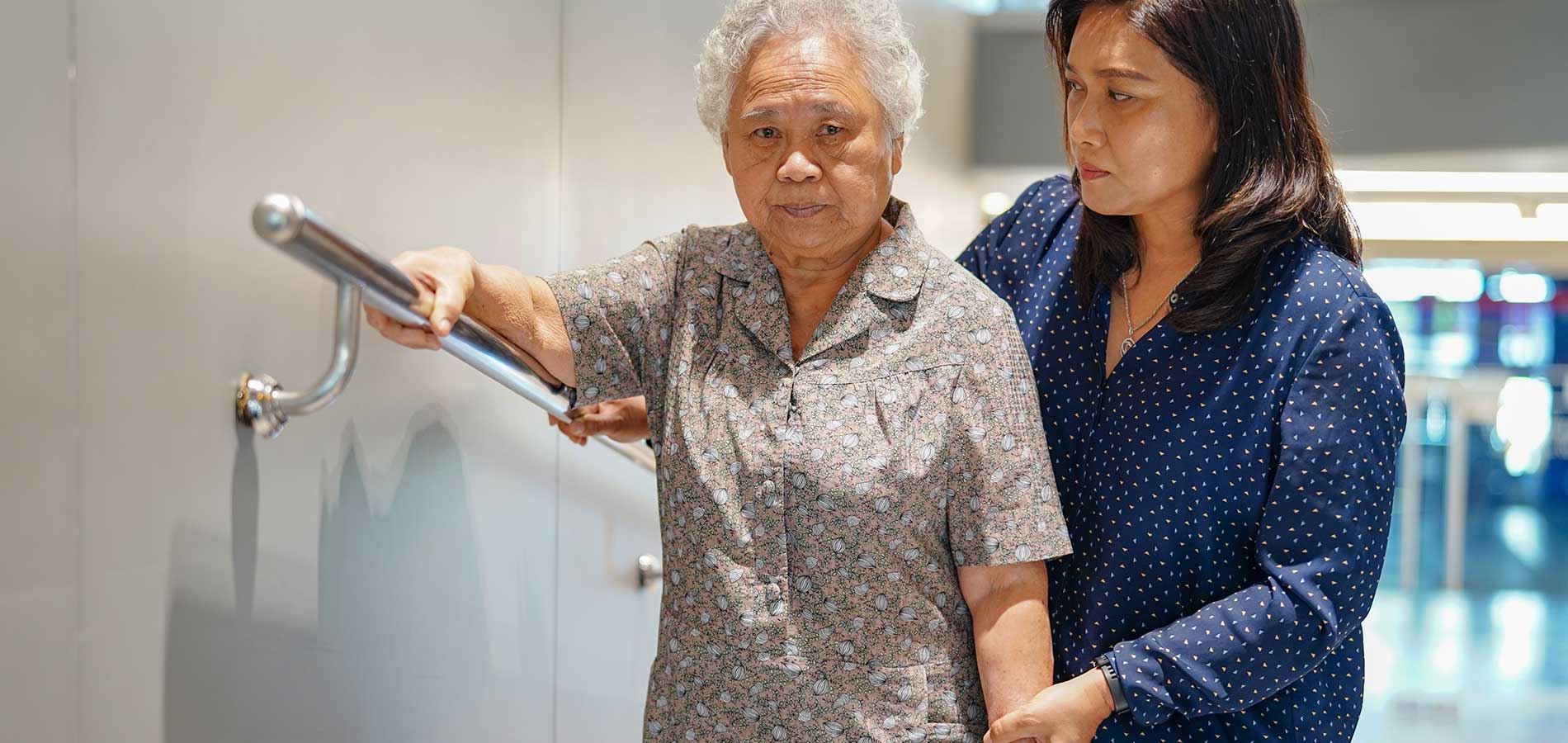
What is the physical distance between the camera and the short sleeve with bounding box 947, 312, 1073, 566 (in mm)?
1456

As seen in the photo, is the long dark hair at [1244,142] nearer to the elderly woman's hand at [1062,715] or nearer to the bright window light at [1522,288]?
the elderly woman's hand at [1062,715]

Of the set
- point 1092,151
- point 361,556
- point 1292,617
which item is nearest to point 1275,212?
point 1092,151

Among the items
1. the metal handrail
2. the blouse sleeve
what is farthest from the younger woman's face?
the metal handrail

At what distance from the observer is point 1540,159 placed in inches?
217

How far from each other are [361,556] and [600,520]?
2.92 feet

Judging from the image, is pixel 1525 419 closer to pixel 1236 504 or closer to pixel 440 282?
pixel 1236 504

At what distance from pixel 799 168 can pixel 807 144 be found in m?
0.03

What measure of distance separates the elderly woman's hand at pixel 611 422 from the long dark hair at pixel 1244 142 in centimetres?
70

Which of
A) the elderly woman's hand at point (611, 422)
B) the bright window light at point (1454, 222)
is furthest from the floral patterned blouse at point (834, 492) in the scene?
the bright window light at point (1454, 222)

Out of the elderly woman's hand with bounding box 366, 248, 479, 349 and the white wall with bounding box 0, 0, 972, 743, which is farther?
the elderly woman's hand with bounding box 366, 248, 479, 349

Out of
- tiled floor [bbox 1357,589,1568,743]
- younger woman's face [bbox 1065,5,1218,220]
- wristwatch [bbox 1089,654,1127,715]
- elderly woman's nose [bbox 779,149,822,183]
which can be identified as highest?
younger woman's face [bbox 1065,5,1218,220]

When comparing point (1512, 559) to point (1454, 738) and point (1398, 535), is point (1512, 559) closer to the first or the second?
point (1398, 535)

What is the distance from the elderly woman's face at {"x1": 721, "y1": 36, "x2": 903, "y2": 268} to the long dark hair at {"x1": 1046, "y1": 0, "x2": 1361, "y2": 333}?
0.94 ft

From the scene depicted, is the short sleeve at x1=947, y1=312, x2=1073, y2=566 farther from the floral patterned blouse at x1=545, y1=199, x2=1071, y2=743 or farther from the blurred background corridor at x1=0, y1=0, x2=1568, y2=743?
the blurred background corridor at x1=0, y1=0, x2=1568, y2=743
